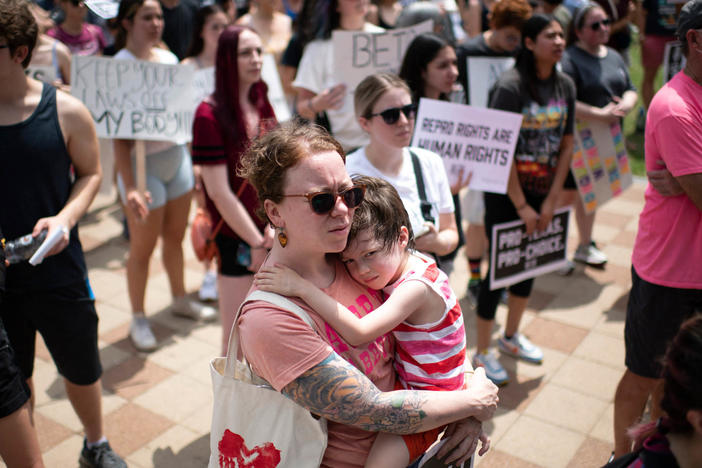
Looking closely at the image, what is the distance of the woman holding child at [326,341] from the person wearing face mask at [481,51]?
3.02 meters

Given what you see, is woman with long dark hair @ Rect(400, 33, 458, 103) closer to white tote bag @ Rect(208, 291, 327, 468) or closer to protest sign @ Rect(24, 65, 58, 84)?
white tote bag @ Rect(208, 291, 327, 468)

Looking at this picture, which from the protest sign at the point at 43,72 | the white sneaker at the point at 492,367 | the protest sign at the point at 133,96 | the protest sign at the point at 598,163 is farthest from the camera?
the protest sign at the point at 598,163

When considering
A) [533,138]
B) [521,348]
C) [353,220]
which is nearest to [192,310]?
[521,348]

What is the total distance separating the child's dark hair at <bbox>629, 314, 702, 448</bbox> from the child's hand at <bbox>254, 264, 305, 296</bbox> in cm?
94

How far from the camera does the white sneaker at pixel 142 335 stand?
432 cm

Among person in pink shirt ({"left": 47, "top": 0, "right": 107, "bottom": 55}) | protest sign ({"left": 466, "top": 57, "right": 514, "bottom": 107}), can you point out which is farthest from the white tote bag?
person in pink shirt ({"left": 47, "top": 0, "right": 107, "bottom": 55})

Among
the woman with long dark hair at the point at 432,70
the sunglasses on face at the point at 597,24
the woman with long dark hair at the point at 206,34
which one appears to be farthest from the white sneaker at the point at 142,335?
the sunglasses on face at the point at 597,24

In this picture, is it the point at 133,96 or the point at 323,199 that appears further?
the point at 133,96

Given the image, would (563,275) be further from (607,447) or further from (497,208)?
(607,447)

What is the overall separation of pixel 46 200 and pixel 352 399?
5.66 ft

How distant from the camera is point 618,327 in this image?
14.8ft

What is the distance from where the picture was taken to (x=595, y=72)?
15.7ft

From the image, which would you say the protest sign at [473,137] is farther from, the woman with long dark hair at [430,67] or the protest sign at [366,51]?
the protest sign at [366,51]

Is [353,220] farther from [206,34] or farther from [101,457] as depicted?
[206,34]
